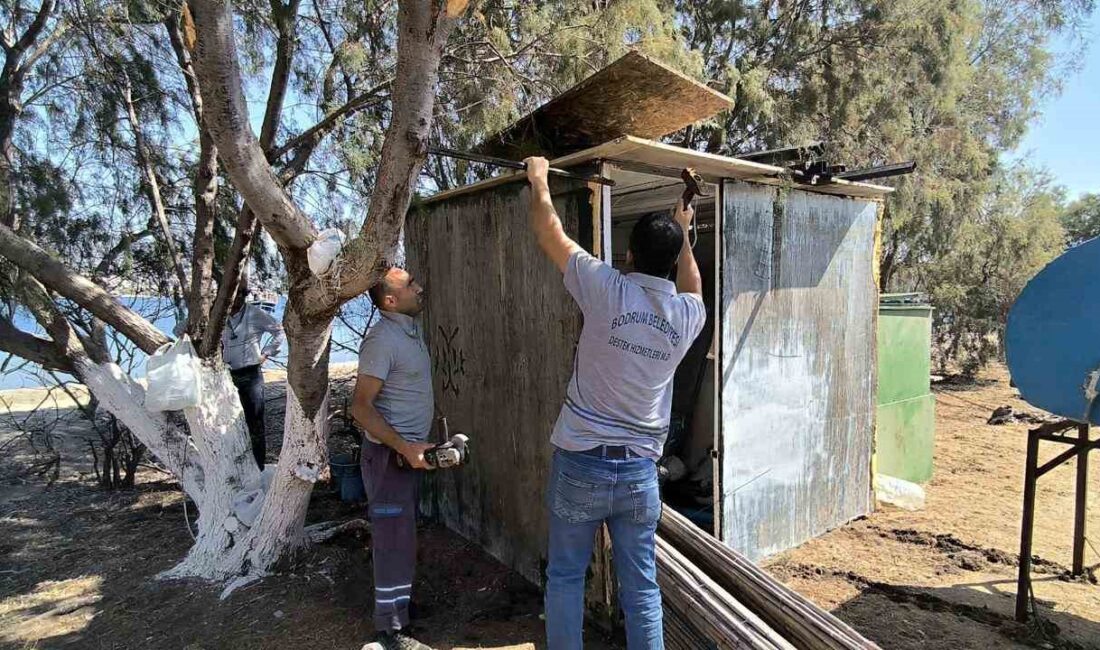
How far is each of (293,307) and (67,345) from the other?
2.01 meters

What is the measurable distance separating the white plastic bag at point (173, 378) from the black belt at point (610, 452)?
9.16ft

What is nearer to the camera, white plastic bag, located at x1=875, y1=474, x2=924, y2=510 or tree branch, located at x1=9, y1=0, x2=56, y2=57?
tree branch, located at x1=9, y1=0, x2=56, y2=57

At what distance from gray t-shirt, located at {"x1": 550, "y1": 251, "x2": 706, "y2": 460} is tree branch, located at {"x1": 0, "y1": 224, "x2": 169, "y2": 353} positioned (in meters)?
3.09

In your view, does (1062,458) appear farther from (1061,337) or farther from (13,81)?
(13,81)

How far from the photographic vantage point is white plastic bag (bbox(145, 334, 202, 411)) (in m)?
3.74

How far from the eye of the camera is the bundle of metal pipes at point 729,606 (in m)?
2.36

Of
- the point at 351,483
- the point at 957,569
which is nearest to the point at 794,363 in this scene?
the point at 957,569

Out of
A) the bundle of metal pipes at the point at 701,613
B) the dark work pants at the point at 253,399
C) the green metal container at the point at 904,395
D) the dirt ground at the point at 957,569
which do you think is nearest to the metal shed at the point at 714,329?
the dirt ground at the point at 957,569

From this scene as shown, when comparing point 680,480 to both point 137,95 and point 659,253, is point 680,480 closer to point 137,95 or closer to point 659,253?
point 659,253

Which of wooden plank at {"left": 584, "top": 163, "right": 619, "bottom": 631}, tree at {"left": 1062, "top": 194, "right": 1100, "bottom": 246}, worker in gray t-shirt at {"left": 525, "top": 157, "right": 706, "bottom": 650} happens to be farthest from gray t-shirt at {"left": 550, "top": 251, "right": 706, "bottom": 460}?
tree at {"left": 1062, "top": 194, "right": 1100, "bottom": 246}

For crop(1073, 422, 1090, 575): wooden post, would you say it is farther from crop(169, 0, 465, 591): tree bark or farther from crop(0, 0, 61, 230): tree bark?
crop(0, 0, 61, 230): tree bark

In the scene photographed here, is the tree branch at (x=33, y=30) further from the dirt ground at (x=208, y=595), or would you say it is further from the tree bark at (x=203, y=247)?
the dirt ground at (x=208, y=595)

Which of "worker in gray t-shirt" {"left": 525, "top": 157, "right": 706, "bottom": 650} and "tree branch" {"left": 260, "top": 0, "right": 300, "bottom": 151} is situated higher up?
"tree branch" {"left": 260, "top": 0, "right": 300, "bottom": 151}

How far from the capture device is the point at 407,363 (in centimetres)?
310
